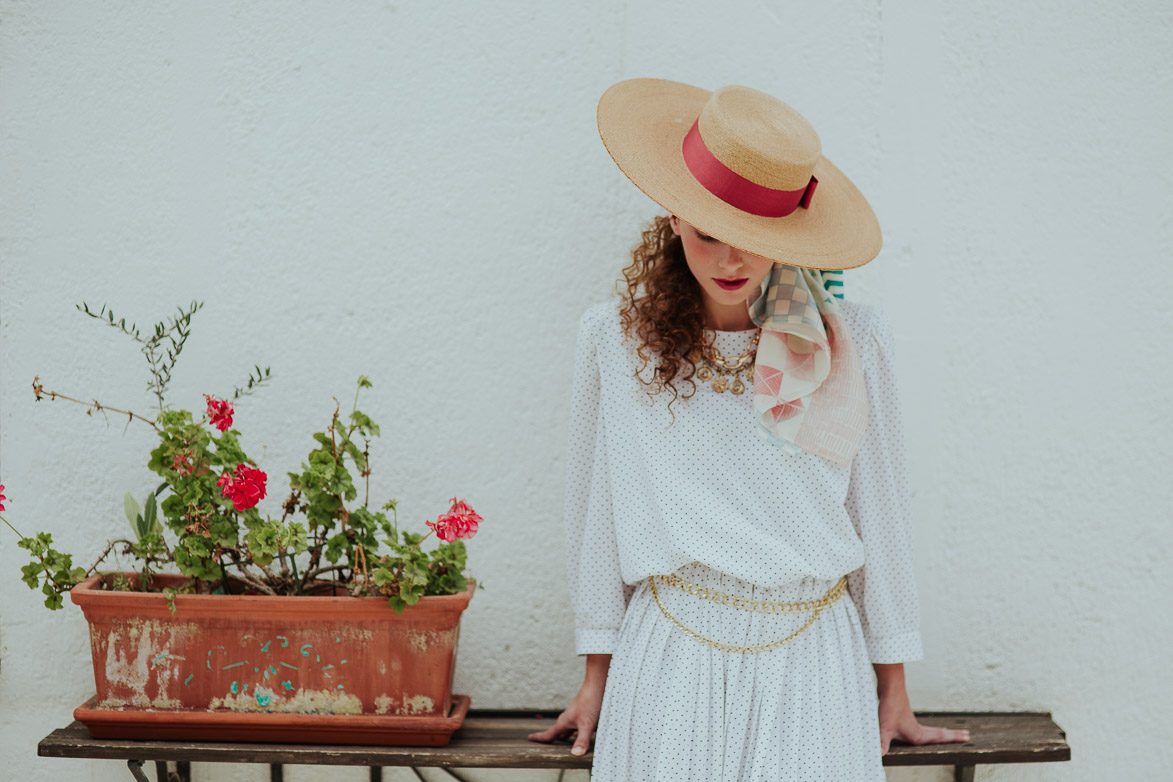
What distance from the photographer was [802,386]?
1462 mm

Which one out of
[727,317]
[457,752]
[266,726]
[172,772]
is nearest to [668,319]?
[727,317]

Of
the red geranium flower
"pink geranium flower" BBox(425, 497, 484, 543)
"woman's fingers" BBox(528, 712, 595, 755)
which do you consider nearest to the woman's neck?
"pink geranium flower" BBox(425, 497, 484, 543)

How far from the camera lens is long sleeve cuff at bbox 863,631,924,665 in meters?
1.58

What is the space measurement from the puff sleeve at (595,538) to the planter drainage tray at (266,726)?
317mm

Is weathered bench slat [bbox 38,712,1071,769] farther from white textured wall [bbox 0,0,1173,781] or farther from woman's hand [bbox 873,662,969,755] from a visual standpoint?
white textured wall [bbox 0,0,1173,781]

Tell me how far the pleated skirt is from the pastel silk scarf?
24 centimetres

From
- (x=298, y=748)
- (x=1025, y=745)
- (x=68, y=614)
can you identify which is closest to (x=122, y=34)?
(x=68, y=614)

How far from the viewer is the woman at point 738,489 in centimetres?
142

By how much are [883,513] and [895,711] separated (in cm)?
37

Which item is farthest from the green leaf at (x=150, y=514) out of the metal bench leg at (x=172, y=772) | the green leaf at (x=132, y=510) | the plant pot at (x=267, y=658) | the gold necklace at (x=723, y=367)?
the gold necklace at (x=723, y=367)

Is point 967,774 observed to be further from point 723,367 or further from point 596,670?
point 723,367

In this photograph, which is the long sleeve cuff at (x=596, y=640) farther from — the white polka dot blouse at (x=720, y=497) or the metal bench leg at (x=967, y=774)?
the metal bench leg at (x=967, y=774)

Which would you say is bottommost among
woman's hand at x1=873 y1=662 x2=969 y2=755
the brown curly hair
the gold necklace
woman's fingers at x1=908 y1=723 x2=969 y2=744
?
woman's fingers at x1=908 y1=723 x2=969 y2=744

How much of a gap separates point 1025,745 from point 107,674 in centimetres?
170
